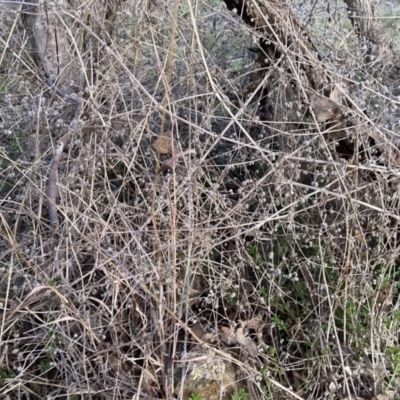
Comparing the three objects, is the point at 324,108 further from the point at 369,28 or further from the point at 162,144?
the point at 369,28

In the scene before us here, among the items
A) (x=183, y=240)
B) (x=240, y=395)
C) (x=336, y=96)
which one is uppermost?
(x=336, y=96)

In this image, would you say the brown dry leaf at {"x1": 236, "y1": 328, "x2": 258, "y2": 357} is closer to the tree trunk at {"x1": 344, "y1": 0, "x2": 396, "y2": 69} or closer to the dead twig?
the dead twig

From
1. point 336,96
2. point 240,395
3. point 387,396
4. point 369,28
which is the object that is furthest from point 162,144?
point 369,28

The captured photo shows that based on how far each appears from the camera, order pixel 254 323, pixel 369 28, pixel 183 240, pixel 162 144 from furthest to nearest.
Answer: pixel 369 28 → pixel 254 323 → pixel 162 144 → pixel 183 240

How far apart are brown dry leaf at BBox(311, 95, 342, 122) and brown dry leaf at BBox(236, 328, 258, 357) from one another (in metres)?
0.86

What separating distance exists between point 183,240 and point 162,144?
0.34 meters

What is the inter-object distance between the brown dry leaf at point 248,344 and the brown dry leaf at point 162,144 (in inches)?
26.7

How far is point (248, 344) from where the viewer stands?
2068 mm

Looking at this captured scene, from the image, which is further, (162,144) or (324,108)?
(324,108)

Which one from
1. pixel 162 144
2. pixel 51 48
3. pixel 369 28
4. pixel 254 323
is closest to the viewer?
pixel 162 144

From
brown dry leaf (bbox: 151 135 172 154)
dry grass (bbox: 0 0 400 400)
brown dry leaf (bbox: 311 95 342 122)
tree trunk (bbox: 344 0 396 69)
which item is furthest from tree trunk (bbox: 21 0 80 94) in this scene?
tree trunk (bbox: 344 0 396 69)

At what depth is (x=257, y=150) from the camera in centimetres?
220

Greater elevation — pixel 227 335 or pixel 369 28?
pixel 369 28

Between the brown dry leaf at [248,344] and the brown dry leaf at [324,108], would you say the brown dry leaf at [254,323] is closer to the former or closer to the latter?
the brown dry leaf at [248,344]
